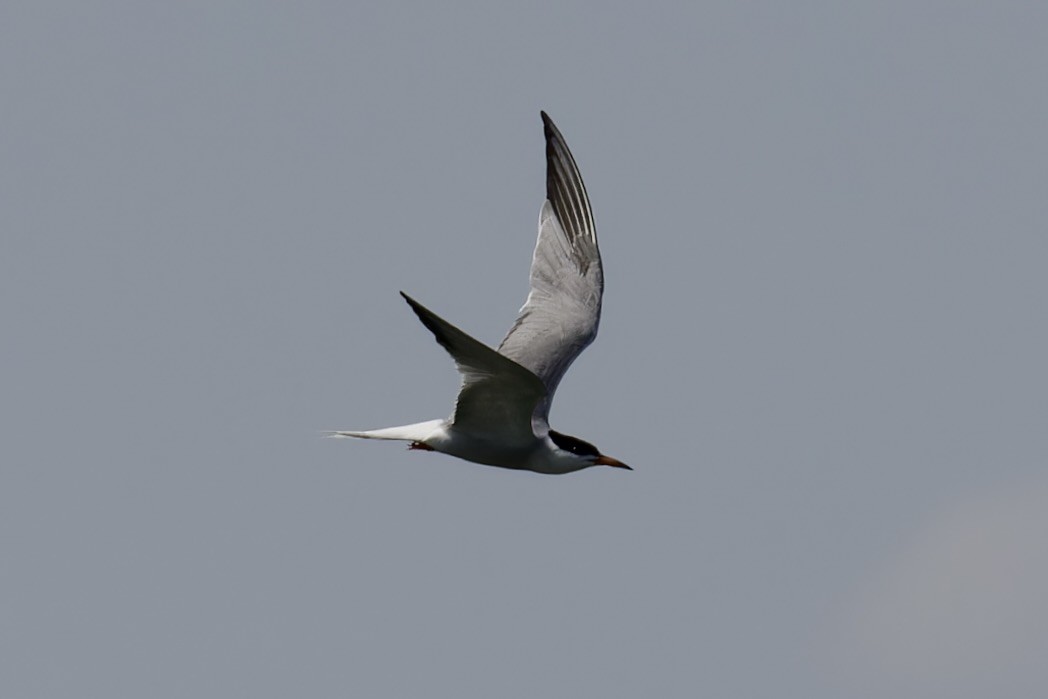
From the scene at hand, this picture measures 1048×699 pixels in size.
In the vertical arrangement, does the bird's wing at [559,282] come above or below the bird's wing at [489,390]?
above

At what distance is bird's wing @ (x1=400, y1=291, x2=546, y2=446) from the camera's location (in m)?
12.3

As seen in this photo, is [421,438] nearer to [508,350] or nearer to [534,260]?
[508,350]

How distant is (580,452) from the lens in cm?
1519

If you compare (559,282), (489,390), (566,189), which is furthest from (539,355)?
(489,390)

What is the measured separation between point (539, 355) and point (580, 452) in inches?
61.9

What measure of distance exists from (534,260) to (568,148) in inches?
52.1

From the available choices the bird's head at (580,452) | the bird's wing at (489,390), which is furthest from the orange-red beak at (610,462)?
the bird's wing at (489,390)

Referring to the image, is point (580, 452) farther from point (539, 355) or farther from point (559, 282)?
point (559, 282)

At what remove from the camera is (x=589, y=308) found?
56.6 feet

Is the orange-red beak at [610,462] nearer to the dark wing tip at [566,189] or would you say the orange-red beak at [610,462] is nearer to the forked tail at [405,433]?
the forked tail at [405,433]

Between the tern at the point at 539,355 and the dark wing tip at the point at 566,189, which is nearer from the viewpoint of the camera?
the tern at the point at 539,355

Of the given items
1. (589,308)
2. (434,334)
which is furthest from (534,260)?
(434,334)

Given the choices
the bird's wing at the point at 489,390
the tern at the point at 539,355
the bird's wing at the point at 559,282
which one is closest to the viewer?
the bird's wing at the point at 489,390

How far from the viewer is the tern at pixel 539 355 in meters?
13.2
